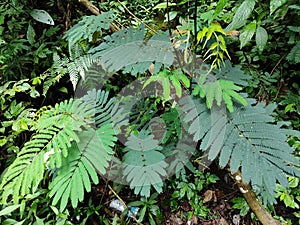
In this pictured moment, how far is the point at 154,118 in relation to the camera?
57.2 inches

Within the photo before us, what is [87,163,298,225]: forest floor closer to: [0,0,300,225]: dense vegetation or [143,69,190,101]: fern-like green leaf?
[0,0,300,225]: dense vegetation

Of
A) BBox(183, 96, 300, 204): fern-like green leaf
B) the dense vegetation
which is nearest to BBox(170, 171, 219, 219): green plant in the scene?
the dense vegetation

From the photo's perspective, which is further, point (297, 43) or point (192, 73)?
point (297, 43)

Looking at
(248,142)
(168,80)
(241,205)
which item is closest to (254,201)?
(241,205)

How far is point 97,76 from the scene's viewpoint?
186 cm

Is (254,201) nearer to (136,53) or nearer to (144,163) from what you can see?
(144,163)

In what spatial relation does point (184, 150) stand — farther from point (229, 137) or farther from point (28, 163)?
point (28, 163)


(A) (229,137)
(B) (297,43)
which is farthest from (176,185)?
(B) (297,43)

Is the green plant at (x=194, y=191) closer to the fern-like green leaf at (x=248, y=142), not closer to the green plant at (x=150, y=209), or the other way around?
the green plant at (x=150, y=209)

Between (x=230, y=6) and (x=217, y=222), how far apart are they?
1.29 m

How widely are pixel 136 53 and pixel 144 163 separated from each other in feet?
1.47

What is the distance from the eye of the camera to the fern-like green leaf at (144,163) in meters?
1.23

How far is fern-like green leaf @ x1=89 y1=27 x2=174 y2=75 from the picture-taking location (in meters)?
1.12

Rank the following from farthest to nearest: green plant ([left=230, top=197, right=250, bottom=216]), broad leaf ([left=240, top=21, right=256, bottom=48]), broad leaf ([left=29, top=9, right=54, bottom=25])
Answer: broad leaf ([left=29, top=9, right=54, bottom=25])
green plant ([left=230, top=197, right=250, bottom=216])
broad leaf ([left=240, top=21, right=256, bottom=48])
